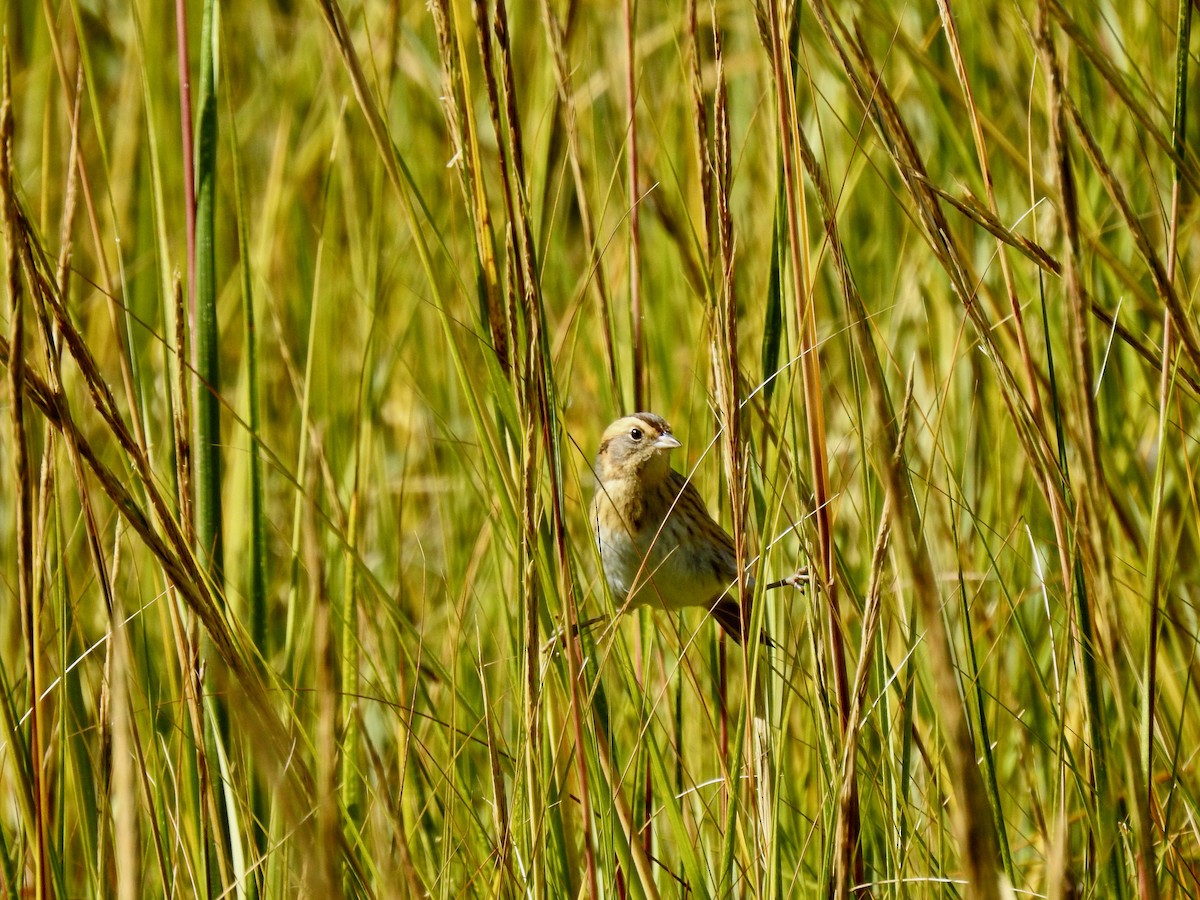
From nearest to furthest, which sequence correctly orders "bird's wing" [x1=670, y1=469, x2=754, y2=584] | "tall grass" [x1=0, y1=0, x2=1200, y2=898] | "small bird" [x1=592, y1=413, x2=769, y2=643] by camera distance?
"tall grass" [x1=0, y1=0, x2=1200, y2=898] < "small bird" [x1=592, y1=413, x2=769, y2=643] < "bird's wing" [x1=670, y1=469, x2=754, y2=584]

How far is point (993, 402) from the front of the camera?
8.48 ft

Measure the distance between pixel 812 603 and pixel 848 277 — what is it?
17.2 inches

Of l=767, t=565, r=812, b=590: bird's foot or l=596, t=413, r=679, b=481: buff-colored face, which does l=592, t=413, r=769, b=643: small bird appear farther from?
l=767, t=565, r=812, b=590: bird's foot

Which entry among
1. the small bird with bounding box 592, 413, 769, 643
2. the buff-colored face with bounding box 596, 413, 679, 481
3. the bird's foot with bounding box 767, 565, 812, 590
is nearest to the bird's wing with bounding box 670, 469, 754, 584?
the small bird with bounding box 592, 413, 769, 643

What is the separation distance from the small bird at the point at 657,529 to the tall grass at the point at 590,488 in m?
0.14

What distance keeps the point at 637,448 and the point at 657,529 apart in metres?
0.29

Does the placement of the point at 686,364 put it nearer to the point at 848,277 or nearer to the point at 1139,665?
the point at 1139,665

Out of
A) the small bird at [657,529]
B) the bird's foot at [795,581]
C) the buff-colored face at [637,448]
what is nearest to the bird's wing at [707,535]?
the small bird at [657,529]

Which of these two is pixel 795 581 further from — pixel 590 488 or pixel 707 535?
pixel 590 488

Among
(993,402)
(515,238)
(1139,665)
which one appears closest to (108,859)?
(515,238)

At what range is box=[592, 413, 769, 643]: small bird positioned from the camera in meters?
2.74

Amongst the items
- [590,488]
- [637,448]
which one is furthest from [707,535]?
[590,488]

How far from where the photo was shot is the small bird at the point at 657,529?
274 centimetres

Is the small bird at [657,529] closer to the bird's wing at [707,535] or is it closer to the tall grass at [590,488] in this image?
the bird's wing at [707,535]
